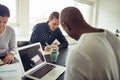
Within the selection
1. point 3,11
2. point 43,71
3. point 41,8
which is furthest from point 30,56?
point 41,8

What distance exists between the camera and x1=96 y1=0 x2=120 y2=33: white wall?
3.86 meters

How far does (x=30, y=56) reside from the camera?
1394mm

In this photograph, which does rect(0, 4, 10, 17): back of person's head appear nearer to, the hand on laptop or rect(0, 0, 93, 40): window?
the hand on laptop

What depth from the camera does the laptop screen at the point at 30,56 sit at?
133cm

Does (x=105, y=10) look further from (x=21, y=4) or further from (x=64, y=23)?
(x=64, y=23)

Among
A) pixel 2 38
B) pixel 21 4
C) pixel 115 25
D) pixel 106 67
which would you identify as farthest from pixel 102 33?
pixel 115 25

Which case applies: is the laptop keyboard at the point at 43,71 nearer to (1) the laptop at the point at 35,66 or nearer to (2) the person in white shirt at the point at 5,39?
(1) the laptop at the point at 35,66

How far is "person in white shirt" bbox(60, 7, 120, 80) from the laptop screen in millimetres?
605

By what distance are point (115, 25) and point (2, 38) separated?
2.94 m

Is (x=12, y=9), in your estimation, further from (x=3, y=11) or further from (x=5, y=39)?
(x=3, y=11)

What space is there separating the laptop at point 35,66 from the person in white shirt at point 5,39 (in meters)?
0.31

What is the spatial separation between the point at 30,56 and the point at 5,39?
0.72 m

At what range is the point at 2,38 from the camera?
193 centimetres

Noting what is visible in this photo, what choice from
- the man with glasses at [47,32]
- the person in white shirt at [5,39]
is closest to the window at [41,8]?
the man with glasses at [47,32]
